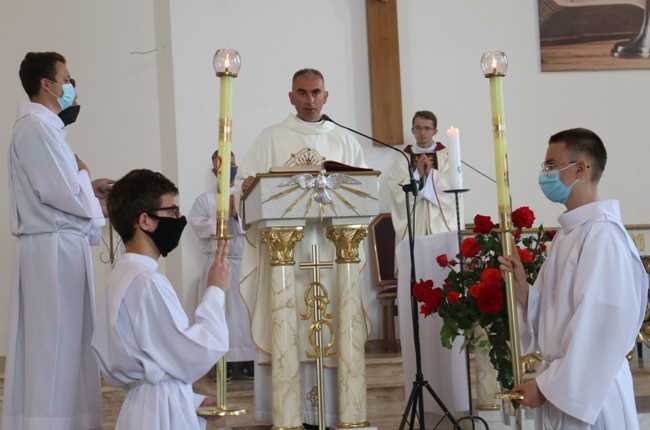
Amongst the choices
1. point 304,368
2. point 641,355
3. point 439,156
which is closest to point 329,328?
point 304,368

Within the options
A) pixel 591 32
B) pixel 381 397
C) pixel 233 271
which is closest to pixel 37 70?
pixel 381 397

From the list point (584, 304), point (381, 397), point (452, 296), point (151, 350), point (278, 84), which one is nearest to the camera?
point (151, 350)

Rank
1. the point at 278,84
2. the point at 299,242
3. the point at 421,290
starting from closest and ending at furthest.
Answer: the point at 421,290
the point at 299,242
the point at 278,84

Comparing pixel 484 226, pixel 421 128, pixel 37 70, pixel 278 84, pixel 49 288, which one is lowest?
pixel 49 288

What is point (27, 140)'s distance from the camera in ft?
14.2

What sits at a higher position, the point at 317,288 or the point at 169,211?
the point at 169,211

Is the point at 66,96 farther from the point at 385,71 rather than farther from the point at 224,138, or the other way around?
the point at 385,71

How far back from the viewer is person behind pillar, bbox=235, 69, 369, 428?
495cm

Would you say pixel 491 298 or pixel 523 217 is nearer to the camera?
pixel 491 298

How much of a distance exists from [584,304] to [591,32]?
695 centimetres

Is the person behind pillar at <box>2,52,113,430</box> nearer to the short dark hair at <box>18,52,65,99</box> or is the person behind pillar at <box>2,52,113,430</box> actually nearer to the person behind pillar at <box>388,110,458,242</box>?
the short dark hair at <box>18,52,65,99</box>

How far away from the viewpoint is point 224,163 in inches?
116

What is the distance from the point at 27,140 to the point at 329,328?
181 cm

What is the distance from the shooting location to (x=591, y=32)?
9391 millimetres
